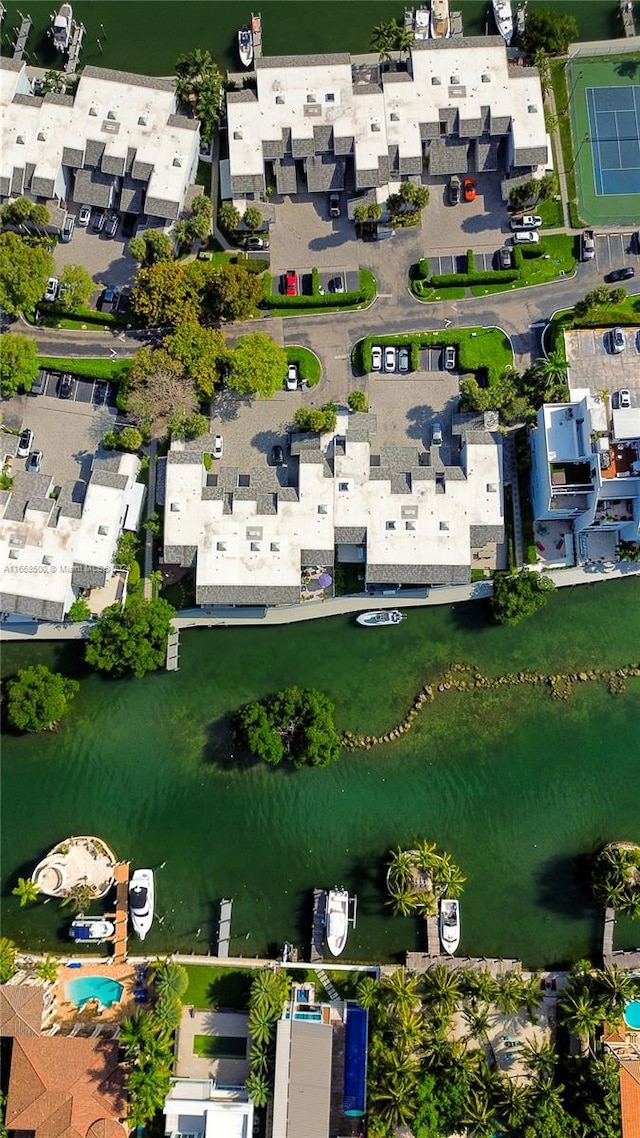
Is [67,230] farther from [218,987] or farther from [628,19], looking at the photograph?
[218,987]

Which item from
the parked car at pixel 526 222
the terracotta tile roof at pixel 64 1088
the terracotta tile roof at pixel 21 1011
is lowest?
the terracotta tile roof at pixel 64 1088

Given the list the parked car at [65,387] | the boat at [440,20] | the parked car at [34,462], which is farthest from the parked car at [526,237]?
the parked car at [34,462]

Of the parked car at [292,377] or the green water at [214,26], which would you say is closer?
the parked car at [292,377]

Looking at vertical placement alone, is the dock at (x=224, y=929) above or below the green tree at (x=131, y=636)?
below

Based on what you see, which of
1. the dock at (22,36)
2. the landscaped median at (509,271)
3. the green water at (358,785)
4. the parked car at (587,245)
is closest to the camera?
the green water at (358,785)

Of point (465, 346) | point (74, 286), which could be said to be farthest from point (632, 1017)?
point (74, 286)

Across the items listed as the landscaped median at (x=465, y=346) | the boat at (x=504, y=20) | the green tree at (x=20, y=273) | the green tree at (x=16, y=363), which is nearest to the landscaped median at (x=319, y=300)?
the landscaped median at (x=465, y=346)

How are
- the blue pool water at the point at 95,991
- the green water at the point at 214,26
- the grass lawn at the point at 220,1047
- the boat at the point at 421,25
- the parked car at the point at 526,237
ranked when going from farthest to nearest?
the green water at the point at 214,26 < the boat at the point at 421,25 < the parked car at the point at 526,237 < the blue pool water at the point at 95,991 < the grass lawn at the point at 220,1047

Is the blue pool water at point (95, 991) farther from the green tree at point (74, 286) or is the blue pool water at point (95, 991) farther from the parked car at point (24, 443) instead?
the green tree at point (74, 286)
